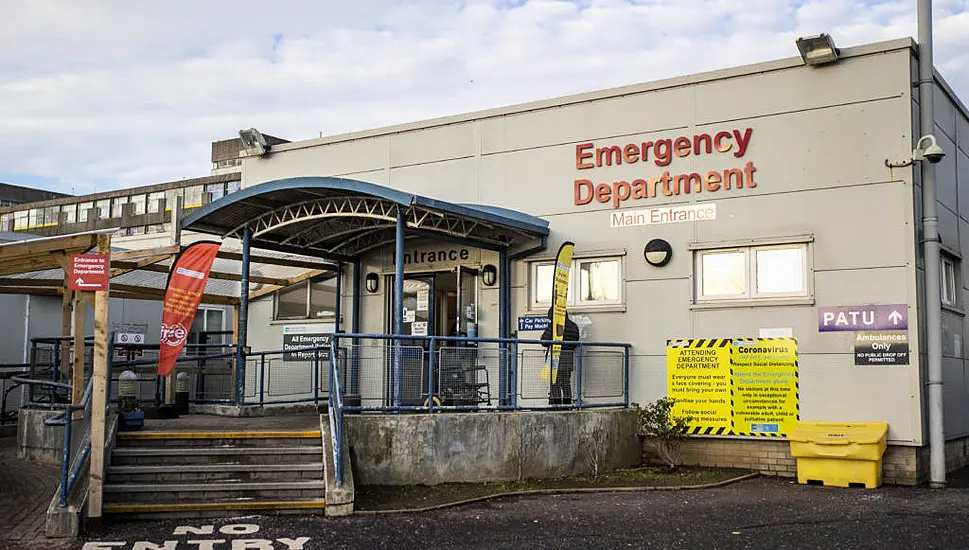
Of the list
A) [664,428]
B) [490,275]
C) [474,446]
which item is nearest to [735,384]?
[664,428]

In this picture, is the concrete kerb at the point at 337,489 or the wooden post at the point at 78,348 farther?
the wooden post at the point at 78,348

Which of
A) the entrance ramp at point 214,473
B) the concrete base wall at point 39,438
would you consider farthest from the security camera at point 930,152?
the concrete base wall at point 39,438

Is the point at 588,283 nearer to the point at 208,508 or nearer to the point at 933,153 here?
the point at 933,153

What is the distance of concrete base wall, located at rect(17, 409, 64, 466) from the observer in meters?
12.3

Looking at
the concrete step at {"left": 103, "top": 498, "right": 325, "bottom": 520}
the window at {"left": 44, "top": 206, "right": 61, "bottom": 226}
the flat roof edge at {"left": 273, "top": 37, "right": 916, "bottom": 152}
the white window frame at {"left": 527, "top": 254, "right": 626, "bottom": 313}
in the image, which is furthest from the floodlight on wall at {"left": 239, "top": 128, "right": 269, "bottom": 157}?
the window at {"left": 44, "top": 206, "right": 61, "bottom": 226}

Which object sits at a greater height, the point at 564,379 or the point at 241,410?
the point at 564,379

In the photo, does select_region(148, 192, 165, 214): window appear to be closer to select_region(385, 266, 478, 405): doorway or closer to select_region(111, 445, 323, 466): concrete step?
select_region(385, 266, 478, 405): doorway

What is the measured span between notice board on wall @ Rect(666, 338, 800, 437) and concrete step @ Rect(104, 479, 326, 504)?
5807 millimetres

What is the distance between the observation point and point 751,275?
13516 millimetres

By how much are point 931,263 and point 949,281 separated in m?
2.54

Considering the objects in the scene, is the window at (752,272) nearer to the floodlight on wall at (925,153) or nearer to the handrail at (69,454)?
the floodlight on wall at (925,153)

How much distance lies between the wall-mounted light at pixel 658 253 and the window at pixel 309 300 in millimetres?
6094

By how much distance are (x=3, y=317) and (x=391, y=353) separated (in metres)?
10.9

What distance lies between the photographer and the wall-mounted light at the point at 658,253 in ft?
46.0
